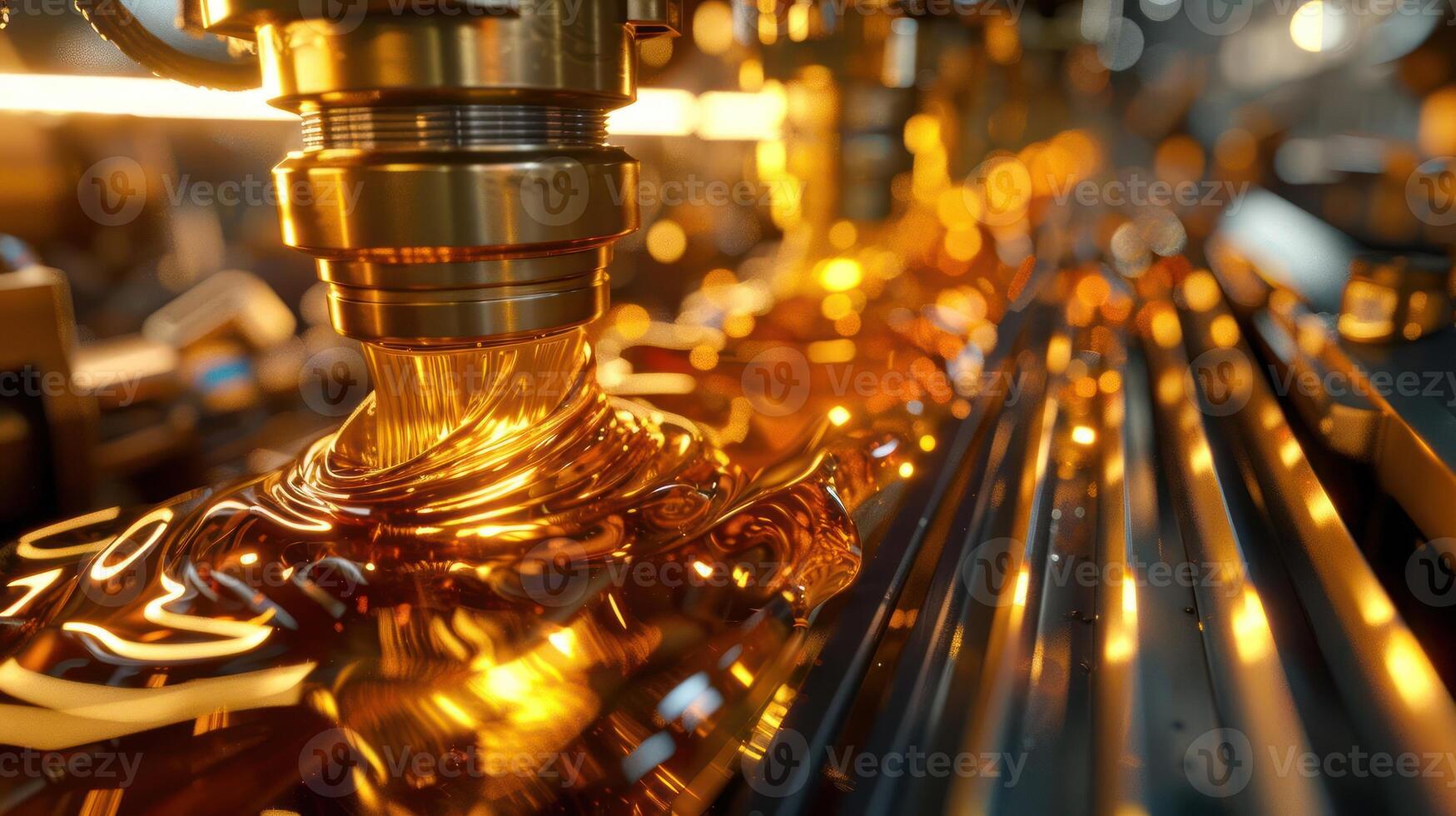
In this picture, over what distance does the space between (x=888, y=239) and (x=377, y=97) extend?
2.77 feet

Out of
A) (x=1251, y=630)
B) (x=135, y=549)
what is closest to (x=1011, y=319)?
(x=1251, y=630)

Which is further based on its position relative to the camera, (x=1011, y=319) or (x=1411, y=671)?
(x=1011, y=319)

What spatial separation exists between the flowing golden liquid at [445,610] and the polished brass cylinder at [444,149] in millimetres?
43

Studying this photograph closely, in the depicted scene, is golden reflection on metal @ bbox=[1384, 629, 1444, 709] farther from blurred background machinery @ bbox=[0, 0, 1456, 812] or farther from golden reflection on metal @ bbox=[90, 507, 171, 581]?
golden reflection on metal @ bbox=[90, 507, 171, 581]

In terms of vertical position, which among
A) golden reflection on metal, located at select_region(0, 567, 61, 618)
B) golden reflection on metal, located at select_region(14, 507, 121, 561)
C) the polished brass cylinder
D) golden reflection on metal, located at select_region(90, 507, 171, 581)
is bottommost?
golden reflection on metal, located at select_region(0, 567, 61, 618)

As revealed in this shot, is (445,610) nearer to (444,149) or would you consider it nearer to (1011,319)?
(444,149)

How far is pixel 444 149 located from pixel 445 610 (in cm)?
14

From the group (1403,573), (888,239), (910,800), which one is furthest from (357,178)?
(888,239)

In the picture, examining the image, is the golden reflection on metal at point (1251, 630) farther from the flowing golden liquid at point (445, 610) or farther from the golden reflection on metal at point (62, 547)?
the golden reflection on metal at point (62, 547)

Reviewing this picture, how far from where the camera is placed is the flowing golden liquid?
228mm

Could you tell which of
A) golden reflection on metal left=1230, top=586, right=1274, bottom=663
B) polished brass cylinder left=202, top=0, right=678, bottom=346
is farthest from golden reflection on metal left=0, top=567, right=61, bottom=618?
golden reflection on metal left=1230, top=586, right=1274, bottom=663

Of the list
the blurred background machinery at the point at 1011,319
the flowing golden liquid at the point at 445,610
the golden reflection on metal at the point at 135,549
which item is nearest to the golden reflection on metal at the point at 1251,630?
the blurred background machinery at the point at 1011,319

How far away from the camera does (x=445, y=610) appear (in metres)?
0.30

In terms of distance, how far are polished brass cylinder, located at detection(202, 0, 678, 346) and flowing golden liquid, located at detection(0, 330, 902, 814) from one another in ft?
0.14
